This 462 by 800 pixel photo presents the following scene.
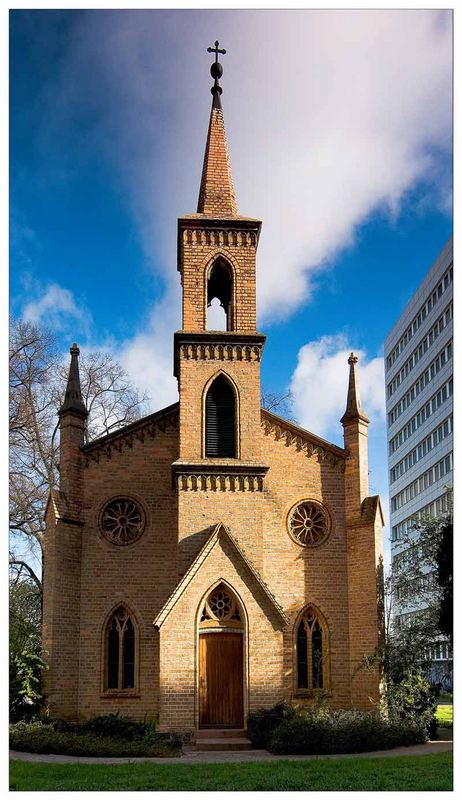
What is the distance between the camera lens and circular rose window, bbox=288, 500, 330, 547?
26.7 meters

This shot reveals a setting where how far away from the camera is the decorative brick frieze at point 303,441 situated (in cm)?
2731

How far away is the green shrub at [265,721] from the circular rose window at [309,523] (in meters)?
5.38

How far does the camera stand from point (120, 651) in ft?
84.4

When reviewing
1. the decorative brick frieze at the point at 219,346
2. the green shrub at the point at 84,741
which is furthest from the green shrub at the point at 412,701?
the decorative brick frieze at the point at 219,346

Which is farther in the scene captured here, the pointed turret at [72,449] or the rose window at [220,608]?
the pointed turret at [72,449]

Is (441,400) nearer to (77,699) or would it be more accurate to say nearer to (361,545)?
(361,545)

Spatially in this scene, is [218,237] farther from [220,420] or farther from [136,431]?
[136,431]

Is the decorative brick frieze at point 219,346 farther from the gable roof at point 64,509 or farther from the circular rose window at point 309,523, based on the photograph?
the gable roof at point 64,509

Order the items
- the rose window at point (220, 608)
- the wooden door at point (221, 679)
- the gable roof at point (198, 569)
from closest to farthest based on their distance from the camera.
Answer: the gable roof at point (198, 569) → the wooden door at point (221, 679) → the rose window at point (220, 608)

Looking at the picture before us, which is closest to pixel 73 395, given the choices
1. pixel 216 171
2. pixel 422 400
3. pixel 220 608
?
pixel 220 608

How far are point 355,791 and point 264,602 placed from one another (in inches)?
341

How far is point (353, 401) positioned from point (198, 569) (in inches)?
298

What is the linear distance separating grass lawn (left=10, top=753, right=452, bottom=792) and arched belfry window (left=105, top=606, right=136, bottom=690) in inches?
278

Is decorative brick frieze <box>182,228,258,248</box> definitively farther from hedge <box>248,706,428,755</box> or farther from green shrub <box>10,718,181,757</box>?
green shrub <box>10,718,181,757</box>
